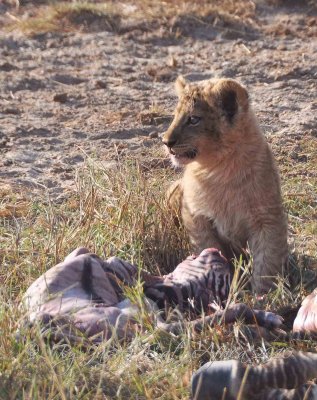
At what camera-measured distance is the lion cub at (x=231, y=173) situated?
5.50 m

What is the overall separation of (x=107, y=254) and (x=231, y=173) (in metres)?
0.80

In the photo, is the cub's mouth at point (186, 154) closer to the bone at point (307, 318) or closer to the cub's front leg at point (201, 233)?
the cub's front leg at point (201, 233)

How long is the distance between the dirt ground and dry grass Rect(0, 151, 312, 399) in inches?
18.9

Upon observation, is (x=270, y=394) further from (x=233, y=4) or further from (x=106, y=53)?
(x=233, y=4)

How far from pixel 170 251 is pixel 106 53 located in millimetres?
4341

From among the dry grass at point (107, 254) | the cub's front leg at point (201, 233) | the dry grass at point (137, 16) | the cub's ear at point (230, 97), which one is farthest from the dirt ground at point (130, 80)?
the cub's ear at point (230, 97)

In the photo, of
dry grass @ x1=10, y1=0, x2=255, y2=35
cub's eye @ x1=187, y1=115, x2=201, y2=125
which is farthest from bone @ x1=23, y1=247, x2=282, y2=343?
dry grass @ x1=10, y1=0, x2=255, y2=35

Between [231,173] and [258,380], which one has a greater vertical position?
[231,173]

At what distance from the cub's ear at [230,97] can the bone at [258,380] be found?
189cm

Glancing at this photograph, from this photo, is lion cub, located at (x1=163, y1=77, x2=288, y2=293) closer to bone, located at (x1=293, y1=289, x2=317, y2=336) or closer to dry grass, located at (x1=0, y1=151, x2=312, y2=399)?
dry grass, located at (x1=0, y1=151, x2=312, y2=399)

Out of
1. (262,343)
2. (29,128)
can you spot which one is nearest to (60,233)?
(262,343)

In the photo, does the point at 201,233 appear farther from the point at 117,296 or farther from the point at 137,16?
A: the point at 137,16

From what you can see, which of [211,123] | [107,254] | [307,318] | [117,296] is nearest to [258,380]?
[307,318]

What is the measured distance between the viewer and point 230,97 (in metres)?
5.54
